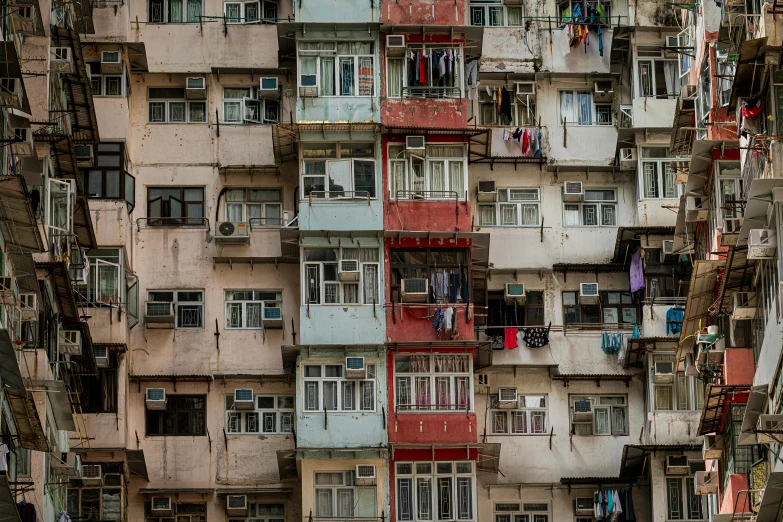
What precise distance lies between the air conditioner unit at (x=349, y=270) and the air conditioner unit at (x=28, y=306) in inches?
310

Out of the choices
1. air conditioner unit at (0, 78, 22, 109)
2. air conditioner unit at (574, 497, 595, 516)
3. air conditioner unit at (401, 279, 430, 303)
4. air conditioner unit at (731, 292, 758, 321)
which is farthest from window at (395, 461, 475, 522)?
air conditioner unit at (0, 78, 22, 109)

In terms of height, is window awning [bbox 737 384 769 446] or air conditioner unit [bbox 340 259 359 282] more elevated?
air conditioner unit [bbox 340 259 359 282]

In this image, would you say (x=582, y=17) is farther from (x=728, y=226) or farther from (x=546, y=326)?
(x=728, y=226)

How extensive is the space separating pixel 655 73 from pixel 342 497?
10.1 metres

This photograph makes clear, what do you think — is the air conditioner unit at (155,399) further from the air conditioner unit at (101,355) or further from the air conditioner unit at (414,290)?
the air conditioner unit at (414,290)

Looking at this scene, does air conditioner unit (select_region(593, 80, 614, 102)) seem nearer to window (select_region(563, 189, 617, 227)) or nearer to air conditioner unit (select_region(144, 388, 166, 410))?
window (select_region(563, 189, 617, 227))

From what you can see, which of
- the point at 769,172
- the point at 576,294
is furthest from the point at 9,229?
the point at 576,294

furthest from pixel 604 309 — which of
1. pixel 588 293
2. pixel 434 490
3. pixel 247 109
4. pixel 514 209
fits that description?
pixel 247 109

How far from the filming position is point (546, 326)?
41.9 metres

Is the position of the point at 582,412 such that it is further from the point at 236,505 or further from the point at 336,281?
the point at 236,505

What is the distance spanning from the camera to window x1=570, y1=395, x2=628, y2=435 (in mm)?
41531

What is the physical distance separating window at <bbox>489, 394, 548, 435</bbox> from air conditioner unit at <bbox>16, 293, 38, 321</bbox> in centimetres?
1079

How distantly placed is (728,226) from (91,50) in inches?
527

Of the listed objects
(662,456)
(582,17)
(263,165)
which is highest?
(582,17)
